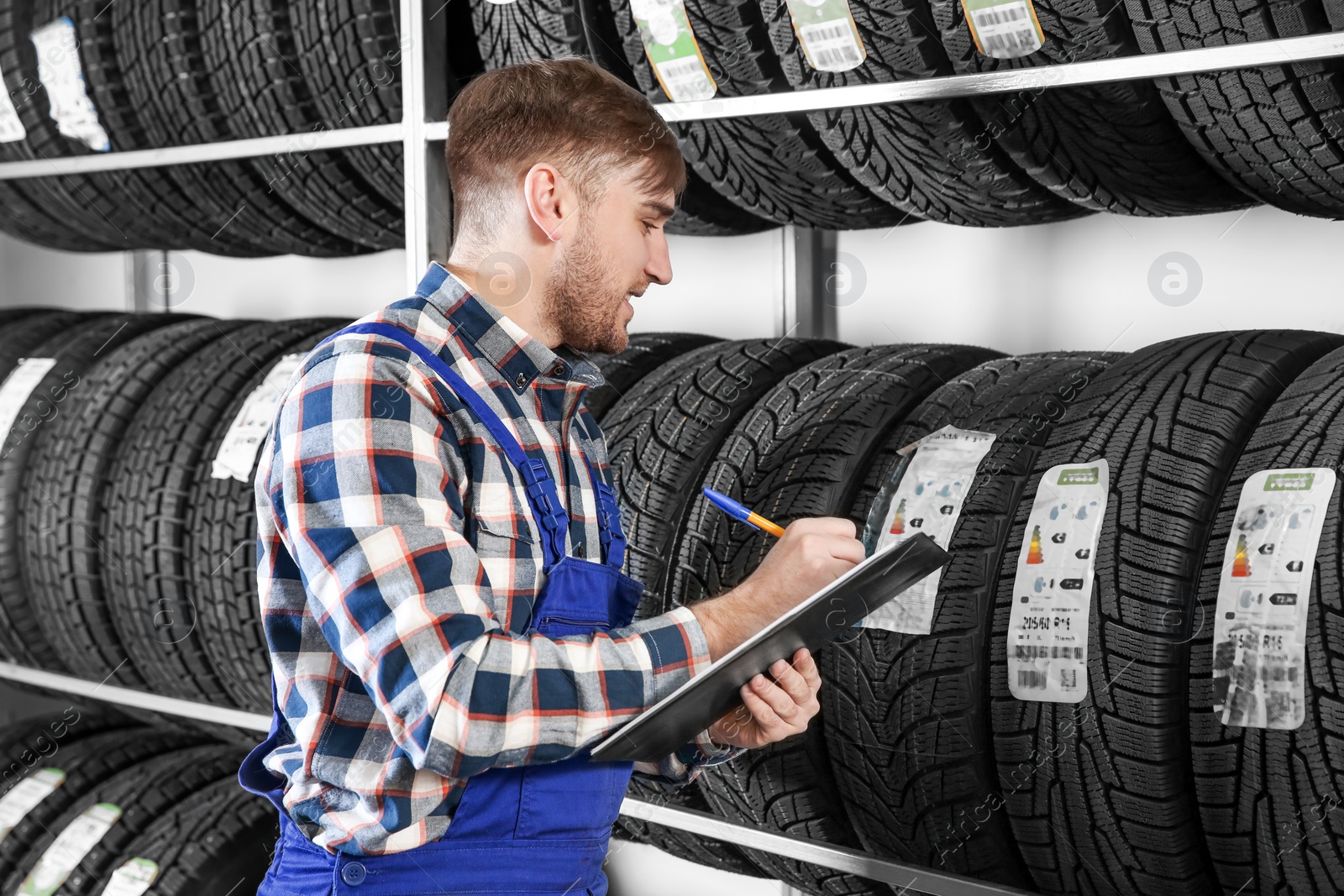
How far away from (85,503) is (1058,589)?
2.17m

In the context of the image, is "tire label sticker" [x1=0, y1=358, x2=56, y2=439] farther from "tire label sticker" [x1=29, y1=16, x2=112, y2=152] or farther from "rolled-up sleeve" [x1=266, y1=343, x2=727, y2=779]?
"rolled-up sleeve" [x1=266, y1=343, x2=727, y2=779]

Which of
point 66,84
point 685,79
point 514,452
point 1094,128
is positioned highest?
point 66,84

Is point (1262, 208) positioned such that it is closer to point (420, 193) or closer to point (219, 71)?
point (420, 193)

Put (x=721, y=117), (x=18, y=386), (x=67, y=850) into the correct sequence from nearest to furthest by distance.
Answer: (x=721, y=117), (x=67, y=850), (x=18, y=386)

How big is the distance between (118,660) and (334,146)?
1.32 m

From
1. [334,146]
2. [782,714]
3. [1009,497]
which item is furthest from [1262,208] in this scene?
[334,146]

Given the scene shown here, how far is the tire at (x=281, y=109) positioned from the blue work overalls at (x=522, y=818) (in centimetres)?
137

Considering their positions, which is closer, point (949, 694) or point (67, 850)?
point (949, 694)

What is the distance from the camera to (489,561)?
4.14ft

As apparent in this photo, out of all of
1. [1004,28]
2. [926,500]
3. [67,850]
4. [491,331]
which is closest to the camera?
[491,331]

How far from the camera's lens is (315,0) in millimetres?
2385

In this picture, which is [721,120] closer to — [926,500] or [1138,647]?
[926,500]

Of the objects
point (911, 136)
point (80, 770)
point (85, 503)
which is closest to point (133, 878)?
point (80, 770)

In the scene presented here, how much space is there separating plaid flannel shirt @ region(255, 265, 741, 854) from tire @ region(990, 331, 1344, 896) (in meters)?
0.60
